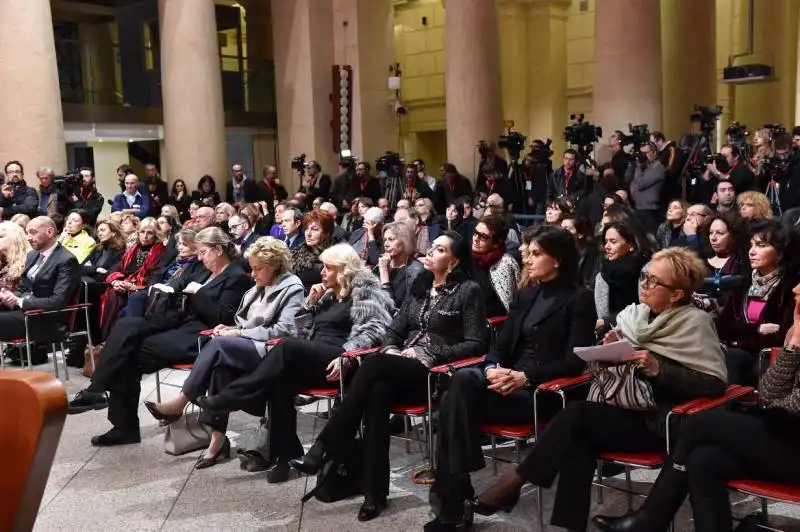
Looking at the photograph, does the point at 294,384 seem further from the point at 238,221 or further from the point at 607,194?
the point at 607,194

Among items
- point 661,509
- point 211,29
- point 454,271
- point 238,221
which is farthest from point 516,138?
point 661,509

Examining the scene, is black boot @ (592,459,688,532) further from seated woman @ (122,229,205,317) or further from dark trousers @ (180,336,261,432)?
seated woman @ (122,229,205,317)

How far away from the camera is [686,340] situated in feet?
12.1

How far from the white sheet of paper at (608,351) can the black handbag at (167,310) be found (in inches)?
126

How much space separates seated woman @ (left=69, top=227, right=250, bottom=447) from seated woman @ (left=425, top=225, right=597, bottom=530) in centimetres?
218

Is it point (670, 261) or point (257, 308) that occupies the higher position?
point (670, 261)

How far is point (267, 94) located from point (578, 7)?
290 inches

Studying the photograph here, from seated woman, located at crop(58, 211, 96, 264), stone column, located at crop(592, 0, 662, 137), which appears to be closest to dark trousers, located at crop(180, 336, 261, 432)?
seated woman, located at crop(58, 211, 96, 264)

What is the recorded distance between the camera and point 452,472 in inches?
156

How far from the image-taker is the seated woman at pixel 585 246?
241 inches

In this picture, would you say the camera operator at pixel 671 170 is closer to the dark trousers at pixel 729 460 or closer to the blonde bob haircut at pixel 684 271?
the blonde bob haircut at pixel 684 271

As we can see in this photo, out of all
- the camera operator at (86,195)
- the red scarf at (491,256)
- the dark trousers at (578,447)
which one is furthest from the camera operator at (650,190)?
the camera operator at (86,195)

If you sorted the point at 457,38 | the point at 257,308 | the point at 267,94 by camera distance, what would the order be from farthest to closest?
1. the point at 267,94
2. the point at 457,38
3. the point at 257,308

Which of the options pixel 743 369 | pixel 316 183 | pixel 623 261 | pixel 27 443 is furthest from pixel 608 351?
pixel 316 183
